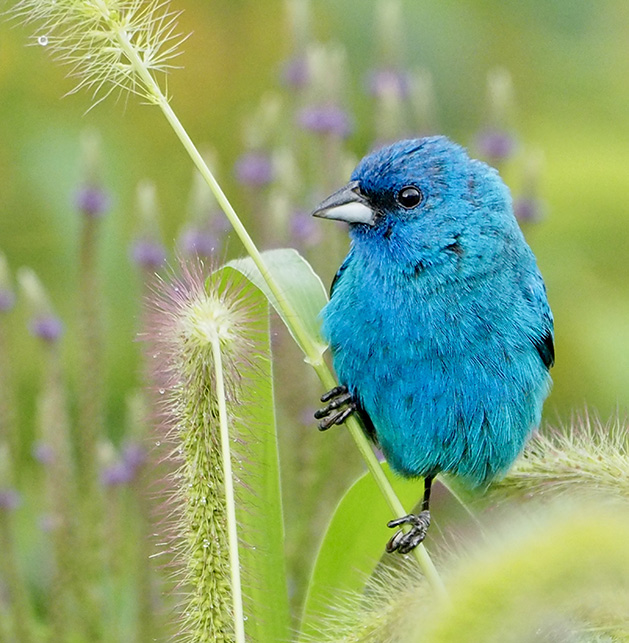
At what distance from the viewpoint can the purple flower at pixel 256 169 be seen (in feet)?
7.82

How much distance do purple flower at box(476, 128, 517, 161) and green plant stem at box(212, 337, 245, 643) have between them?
4.65 ft

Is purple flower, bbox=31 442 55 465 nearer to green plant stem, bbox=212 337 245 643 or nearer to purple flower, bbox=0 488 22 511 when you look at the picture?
purple flower, bbox=0 488 22 511

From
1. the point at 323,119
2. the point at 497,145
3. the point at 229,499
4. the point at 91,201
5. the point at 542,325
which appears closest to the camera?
the point at 229,499

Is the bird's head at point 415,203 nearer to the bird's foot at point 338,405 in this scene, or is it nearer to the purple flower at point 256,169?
the bird's foot at point 338,405

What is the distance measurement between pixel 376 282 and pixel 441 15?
2.07 metres

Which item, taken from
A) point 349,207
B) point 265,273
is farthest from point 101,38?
point 349,207

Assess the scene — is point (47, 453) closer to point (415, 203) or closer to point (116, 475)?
point (116, 475)

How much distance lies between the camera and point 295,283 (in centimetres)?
168

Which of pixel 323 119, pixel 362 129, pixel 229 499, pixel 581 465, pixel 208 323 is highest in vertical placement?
pixel 362 129

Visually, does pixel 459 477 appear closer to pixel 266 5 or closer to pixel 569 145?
pixel 569 145

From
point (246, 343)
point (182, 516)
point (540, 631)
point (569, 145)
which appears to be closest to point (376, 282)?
point (246, 343)

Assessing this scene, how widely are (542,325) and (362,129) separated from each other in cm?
150

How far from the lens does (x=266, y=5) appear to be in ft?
11.6

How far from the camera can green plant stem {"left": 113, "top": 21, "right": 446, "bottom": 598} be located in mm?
Answer: 1276
